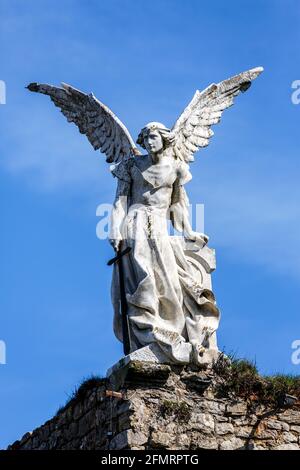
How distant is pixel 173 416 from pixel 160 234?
220cm

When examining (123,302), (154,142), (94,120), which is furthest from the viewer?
(94,120)

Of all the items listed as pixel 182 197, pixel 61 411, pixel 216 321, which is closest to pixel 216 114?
pixel 182 197

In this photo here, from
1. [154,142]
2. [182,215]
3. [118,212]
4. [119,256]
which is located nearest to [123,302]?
[119,256]

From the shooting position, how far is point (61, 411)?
17.5 metres

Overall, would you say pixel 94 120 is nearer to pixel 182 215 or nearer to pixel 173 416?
pixel 182 215

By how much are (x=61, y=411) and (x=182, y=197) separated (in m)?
2.83

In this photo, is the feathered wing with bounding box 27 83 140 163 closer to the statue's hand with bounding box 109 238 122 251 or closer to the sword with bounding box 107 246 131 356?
the statue's hand with bounding box 109 238 122 251

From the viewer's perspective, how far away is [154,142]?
17.2m

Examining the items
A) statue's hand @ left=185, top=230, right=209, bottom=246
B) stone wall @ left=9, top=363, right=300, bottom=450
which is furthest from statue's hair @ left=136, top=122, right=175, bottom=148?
stone wall @ left=9, top=363, right=300, bottom=450

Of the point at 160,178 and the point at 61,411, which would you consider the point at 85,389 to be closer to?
the point at 61,411

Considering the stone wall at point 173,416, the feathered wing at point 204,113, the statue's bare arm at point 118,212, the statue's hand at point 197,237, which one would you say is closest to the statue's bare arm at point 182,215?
the statue's hand at point 197,237

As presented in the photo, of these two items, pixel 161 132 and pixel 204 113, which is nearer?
pixel 161 132

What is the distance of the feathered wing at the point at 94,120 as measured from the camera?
17.8m

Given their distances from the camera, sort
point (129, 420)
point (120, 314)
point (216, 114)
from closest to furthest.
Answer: point (129, 420) < point (120, 314) < point (216, 114)
